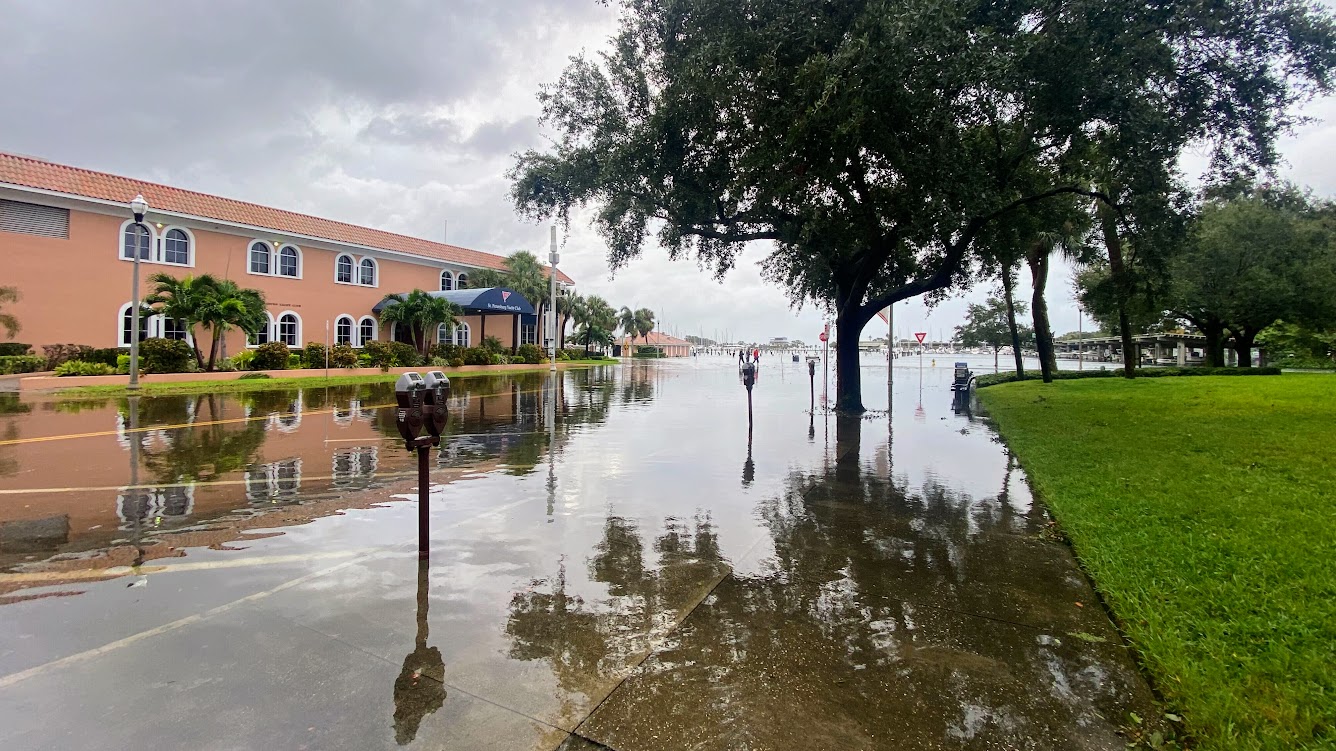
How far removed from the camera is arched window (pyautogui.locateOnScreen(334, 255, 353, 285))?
103 feet

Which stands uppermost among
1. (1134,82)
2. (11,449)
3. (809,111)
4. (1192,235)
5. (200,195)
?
(200,195)

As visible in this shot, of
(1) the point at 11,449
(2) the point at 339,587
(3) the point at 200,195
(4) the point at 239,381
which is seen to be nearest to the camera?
(2) the point at 339,587

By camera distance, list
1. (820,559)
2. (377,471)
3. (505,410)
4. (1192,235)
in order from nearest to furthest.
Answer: (820,559)
(377,471)
(1192,235)
(505,410)

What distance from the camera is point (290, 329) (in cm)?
2934

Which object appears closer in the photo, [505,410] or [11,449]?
[11,449]

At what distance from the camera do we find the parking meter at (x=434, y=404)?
4.12m

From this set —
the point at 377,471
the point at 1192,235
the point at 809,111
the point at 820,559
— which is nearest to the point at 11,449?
the point at 377,471

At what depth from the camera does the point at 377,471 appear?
7.39 meters

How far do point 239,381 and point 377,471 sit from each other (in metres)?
17.3

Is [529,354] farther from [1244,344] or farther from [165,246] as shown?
[1244,344]

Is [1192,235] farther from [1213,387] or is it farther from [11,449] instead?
[11,449]

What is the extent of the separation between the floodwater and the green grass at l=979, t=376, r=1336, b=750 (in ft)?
0.83

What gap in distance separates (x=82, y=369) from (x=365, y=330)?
13816 millimetres

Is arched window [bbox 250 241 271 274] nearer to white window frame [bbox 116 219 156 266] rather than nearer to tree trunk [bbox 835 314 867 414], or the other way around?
white window frame [bbox 116 219 156 266]
